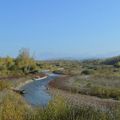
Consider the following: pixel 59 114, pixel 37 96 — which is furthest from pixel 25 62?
pixel 59 114

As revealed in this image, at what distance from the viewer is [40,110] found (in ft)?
34.3

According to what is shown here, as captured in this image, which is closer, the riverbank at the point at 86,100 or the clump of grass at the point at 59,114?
the clump of grass at the point at 59,114

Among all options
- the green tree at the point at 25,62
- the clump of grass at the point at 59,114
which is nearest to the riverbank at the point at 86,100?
the clump of grass at the point at 59,114

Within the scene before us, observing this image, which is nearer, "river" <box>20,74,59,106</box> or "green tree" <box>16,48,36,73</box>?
"river" <box>20,74,59,106</box>

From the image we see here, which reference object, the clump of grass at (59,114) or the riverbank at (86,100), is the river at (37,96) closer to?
the riverbank at (86,100)

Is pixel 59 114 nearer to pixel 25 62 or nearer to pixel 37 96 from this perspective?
pixel 37 96

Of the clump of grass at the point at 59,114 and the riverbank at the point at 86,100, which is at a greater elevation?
the clump of grass at the point at 59,114

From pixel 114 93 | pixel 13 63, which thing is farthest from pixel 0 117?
pixel 13 63

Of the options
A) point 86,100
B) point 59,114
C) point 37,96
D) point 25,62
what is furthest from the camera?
point 25,62

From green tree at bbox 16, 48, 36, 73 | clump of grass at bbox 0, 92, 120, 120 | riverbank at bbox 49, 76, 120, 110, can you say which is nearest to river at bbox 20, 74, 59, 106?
riverbank at bbox 49, 76, 120, 110

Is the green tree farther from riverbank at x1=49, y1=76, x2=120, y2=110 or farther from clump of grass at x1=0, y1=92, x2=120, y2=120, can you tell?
clump of grass at x1=0, y1=92, x2=120, y2=120

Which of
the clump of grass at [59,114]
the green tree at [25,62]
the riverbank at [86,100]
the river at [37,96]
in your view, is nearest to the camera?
the clump of grass at [59,114]

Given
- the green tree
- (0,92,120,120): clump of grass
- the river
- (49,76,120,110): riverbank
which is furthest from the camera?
the green tree

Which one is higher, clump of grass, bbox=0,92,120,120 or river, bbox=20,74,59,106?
clump of grass, bbox=0,92,120,120
